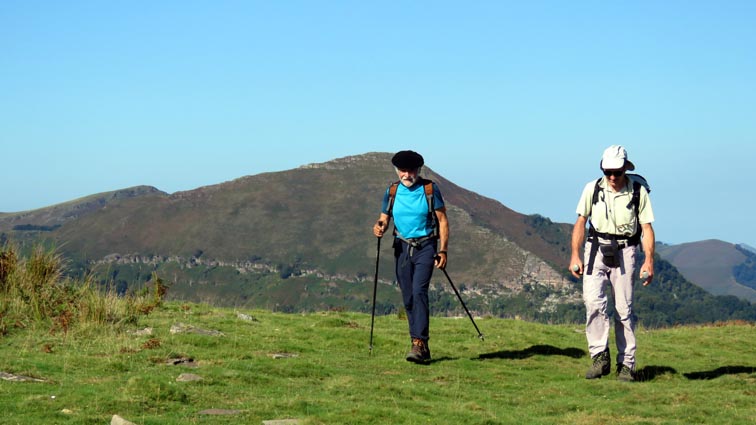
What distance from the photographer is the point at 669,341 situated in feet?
72.5

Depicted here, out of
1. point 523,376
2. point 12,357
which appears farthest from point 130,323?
point 523,376

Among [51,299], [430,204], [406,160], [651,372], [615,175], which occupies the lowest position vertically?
[651,372]

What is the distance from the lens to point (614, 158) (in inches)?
535

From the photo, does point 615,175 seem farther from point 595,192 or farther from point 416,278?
point 416,278

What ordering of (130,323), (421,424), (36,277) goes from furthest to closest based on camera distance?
(36,277), (130,323), (421,424)

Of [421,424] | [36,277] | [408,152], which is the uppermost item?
[408,152]

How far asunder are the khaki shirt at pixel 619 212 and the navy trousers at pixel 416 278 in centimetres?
279

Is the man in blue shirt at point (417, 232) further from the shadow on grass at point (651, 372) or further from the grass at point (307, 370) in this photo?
the shadow on grass at point (651, 372)

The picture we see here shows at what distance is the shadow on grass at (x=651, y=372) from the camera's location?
47.7ft

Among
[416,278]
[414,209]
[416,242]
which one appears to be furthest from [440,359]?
[414,209]

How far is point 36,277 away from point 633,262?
1135 cm

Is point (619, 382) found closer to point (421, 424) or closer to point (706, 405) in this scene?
point (706, 405)

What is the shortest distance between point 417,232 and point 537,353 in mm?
3681

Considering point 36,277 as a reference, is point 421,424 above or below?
below
